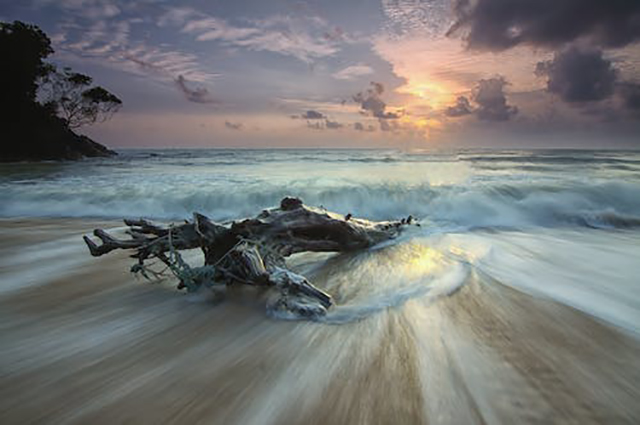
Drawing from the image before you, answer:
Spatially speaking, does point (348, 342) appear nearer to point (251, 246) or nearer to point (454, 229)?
point (251, 246)

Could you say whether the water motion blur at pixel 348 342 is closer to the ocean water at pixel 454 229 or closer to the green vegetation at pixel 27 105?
the ocean water at pixel 454 229

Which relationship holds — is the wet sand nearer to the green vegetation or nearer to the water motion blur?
the water motion blur

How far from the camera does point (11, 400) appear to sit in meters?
1.52

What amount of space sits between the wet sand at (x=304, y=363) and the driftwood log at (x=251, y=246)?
0.20 meters

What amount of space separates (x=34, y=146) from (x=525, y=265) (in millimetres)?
44756

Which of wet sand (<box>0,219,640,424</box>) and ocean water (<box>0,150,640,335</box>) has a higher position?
wet sand (<box>0,219,640,424</box>)

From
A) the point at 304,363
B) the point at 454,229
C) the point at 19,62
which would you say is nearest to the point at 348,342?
the point at 304,363

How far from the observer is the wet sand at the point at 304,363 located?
4.77ft

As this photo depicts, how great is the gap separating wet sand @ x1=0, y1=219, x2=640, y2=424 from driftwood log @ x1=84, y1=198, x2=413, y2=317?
0.20m

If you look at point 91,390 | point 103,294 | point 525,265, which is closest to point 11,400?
point 91,390

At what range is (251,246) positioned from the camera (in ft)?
9.45

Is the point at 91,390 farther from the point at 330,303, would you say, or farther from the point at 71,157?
the point at 71,157

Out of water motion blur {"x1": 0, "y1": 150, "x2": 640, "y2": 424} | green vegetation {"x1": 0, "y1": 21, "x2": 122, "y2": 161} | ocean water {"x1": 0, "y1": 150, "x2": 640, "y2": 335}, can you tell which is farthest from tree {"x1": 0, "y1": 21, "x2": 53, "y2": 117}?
water motion blur {"x1": 0, "y1": 150, "x2": 640, "y2": 424}

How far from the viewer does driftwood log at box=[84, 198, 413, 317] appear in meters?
2.45
